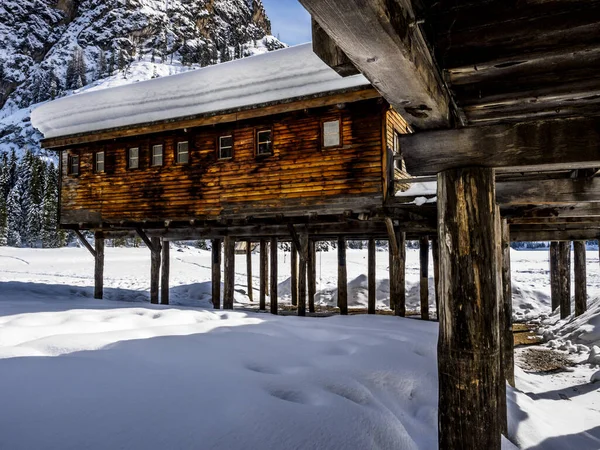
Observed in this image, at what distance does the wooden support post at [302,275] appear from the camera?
13.0 metres

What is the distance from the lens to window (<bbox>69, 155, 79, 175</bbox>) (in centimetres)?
1577

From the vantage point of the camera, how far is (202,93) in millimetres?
12484

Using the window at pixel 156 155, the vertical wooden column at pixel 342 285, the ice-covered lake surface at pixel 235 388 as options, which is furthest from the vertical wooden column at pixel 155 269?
the ice-covered lake surface at pixel 235 388

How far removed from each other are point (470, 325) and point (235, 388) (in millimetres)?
1944

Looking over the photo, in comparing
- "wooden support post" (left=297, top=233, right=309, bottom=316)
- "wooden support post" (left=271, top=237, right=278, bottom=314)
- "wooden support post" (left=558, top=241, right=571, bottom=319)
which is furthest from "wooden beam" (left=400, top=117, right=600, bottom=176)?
"wooden support post" (left=558, top=241, right=571, bottom=319)

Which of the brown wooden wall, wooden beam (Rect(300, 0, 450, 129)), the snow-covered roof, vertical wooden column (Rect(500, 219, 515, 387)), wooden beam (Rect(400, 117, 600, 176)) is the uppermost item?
the snow-covered roof

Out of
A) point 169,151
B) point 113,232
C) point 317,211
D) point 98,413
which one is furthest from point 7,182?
point 98,413

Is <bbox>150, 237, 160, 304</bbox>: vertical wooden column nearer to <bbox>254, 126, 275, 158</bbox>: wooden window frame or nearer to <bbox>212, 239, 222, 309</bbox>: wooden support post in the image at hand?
<bbox>212, 239, 222, 309</bbox>: wooden support post

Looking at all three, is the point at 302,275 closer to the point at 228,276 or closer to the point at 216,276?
the point at 228,276

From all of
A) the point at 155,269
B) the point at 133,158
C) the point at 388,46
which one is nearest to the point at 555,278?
the point at 155,269

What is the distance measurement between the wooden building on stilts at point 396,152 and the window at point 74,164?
0.06 m

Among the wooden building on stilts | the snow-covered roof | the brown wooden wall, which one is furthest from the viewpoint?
the brown wooden wall

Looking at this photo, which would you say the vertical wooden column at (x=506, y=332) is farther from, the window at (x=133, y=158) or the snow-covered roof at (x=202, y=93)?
the window at (x=133, y=158)

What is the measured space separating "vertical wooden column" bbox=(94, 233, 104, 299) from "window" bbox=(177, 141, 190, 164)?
5083 millimetres
